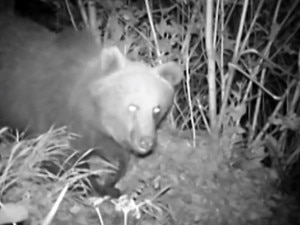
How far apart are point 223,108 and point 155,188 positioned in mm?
1111

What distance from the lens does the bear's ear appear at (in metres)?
A: 3.83

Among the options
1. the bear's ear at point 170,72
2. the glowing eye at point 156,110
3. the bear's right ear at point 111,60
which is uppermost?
the bear's right ear at point 111,60

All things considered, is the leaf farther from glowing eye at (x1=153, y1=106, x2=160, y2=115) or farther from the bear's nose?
glowing eye at (x1=153, y1=106, x2=160, y2=115)

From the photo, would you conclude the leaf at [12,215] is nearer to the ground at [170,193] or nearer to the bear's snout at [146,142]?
the ground at [170,193]

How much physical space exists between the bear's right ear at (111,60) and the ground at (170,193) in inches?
30.5

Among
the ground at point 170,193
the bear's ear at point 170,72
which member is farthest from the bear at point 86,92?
the ground at point 170,193

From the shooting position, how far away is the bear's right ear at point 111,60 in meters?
3.60

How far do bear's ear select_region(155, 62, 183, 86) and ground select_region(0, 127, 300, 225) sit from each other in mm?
828

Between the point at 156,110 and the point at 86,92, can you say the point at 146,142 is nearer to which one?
the point at 156,110

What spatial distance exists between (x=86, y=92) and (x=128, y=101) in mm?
395

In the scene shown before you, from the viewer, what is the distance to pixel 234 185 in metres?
4.04

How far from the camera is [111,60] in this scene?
3.64 metres

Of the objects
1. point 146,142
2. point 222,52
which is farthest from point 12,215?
point 222,52

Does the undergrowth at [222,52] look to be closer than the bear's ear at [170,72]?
No
